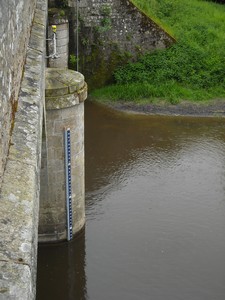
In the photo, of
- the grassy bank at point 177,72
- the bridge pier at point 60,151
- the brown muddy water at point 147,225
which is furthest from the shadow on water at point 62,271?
the grassy bank at point 177,72

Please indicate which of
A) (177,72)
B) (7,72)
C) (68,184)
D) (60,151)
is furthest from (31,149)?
(177,72)

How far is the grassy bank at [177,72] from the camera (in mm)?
19297

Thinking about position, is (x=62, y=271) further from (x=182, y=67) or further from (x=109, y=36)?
(x=182, y=67)

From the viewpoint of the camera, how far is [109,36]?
63.1 ft

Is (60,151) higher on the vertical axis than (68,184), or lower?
higher

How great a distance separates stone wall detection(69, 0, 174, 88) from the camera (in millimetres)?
18766

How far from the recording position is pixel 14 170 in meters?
3.15

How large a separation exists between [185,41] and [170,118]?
4402mm

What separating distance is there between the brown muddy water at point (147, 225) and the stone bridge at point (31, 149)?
2.74ft

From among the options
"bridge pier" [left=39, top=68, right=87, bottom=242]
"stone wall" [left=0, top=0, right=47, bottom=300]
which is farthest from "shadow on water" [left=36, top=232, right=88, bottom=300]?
"stone wall" [left=0, top=0, right=47, bottom=300]

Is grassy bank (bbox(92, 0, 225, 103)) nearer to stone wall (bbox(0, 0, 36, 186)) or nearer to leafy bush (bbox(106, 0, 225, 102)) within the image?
leafy bush (bbox(106, 0, 225, 102))

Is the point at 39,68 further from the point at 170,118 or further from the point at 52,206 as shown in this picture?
the point at 170,118

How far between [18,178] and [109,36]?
16782mm

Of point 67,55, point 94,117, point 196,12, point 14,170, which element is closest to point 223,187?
point 94,117
